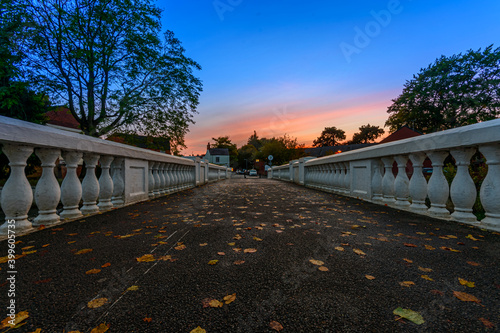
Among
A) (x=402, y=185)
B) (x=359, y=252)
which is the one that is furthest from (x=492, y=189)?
(x=359, y=252)

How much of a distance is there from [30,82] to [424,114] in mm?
37475

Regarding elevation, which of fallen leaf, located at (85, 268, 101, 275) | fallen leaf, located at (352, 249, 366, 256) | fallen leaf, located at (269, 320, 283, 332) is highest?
fallen leaf, located at (85, 268, 101, 275)

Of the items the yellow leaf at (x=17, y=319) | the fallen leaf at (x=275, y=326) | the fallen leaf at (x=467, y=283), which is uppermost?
the yellow leaf at (x=17, y=319)

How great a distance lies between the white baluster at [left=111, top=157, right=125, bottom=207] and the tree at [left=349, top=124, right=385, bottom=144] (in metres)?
87.9

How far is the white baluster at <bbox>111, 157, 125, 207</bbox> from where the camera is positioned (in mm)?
4902

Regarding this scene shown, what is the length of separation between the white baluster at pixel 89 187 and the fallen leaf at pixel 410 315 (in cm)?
467

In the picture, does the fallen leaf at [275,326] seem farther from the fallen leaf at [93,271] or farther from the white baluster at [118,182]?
the white baluster at [118,182]

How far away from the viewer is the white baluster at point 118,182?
193 inches

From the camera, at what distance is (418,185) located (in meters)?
4.03

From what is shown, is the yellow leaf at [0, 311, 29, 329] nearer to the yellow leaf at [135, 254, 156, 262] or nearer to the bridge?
the bridge

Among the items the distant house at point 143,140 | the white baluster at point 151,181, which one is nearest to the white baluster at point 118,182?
the white baluster at point 151,181

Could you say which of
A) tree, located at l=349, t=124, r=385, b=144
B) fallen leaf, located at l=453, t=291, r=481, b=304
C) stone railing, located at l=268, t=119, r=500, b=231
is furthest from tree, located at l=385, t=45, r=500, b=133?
tree, located at l=349, t=124, r=385, b=144

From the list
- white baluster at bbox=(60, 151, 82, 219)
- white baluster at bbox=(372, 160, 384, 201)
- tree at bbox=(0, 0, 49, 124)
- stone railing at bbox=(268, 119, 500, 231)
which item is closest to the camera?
stone railing at bbox=(268, 119, 500, 231)

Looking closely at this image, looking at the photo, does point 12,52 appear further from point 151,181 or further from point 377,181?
point 377,181
